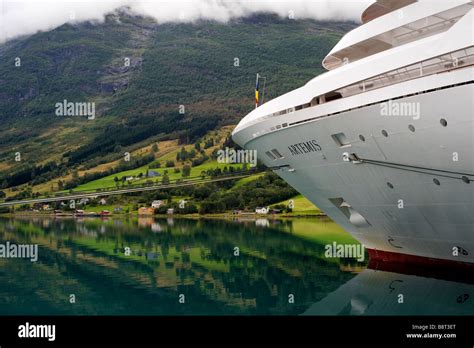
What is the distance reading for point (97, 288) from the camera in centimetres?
2823

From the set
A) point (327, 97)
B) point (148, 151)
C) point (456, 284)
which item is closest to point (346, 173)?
point (327, 97)

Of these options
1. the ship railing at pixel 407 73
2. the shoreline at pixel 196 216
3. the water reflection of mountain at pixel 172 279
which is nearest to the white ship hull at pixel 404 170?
the ship railing at pixel 407 73

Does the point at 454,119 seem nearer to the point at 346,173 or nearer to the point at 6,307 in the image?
the point at 346,173

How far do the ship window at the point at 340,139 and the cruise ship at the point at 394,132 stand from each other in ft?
0.16

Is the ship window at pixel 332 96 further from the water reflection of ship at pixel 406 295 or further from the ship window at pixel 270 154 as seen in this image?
the water reflection of ship at pixel 406 295

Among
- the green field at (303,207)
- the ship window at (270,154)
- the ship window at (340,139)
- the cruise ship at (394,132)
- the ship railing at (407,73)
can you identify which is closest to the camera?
the ship railing at (407,73)

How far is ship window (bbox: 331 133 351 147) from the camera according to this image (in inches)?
795

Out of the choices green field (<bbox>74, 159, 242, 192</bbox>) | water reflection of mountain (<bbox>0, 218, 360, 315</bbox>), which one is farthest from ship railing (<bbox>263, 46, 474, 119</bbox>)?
green field (<bbox>74, 159, 242, 192</bbox>)

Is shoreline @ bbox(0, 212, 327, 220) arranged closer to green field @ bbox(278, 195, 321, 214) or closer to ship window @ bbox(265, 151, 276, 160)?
green field @ bbox(278, 195, 321, 214)

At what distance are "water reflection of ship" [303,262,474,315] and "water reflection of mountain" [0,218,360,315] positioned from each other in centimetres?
119

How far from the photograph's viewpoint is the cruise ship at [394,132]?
54.0 feet

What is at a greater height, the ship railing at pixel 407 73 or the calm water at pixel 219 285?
the ship railing at pixel 407 73

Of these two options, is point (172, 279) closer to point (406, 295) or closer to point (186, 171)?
point (406, 295)
